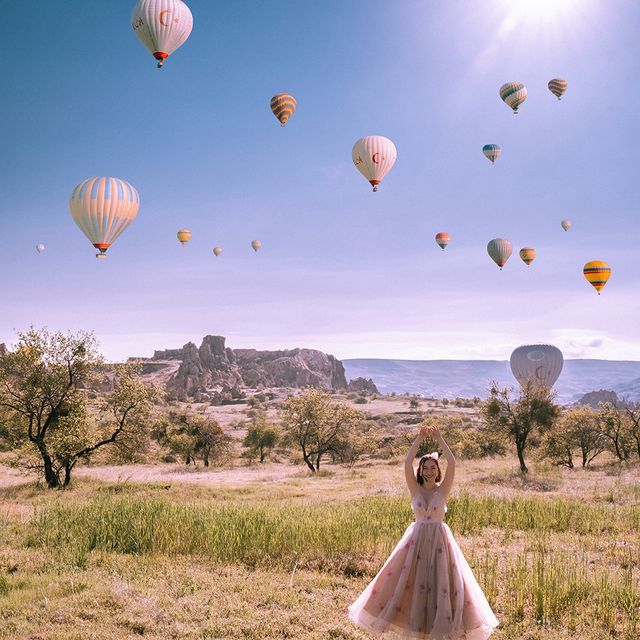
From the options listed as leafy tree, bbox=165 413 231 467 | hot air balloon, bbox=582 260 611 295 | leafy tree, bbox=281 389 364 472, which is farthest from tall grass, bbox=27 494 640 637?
leafy tree, bbox=165 413 231 467

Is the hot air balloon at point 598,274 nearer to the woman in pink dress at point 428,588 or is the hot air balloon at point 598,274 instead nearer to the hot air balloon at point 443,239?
the hot air balloon at point 443,239

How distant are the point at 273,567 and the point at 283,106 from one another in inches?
1474

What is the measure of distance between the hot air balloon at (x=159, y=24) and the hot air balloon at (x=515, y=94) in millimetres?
32479

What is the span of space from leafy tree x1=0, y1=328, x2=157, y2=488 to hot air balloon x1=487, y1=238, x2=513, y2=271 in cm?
3922

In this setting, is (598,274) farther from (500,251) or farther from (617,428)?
(617,428)

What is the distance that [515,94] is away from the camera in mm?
47844

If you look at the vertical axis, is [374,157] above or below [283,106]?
below

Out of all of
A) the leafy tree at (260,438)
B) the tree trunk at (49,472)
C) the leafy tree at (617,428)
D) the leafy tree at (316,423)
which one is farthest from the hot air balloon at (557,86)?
the tree trunk at (49,472)

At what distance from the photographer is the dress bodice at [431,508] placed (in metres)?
6.75

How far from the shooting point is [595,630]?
25.1ft

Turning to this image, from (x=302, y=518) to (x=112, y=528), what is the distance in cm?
467

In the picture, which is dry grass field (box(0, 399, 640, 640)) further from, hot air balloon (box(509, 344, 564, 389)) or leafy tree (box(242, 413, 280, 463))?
hot air balloon (box(509, 344, 564, 389))

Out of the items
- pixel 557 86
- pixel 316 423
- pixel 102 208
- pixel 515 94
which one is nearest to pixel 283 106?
pixel 102 208

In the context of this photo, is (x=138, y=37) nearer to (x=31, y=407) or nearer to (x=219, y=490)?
(x=31, y=407)
